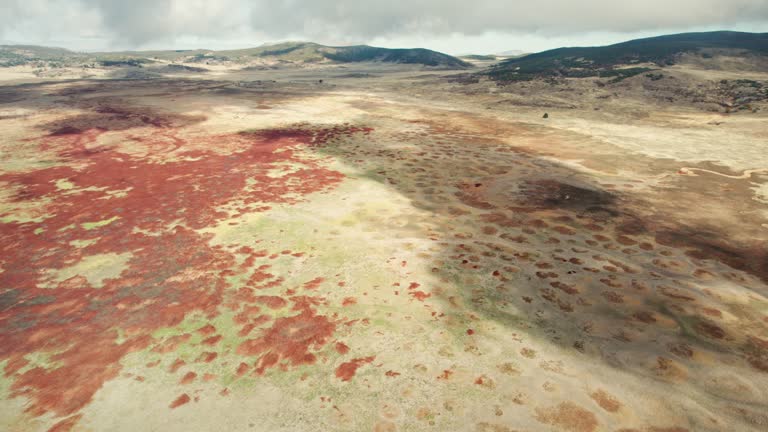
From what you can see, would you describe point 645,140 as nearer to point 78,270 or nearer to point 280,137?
point 280,137

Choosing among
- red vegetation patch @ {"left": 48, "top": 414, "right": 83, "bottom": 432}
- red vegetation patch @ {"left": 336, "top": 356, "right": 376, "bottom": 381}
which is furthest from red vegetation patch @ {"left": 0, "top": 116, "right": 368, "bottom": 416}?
red vegetation patch @ {"left": 336, "top": 356, "right": 376, "bottom": 381}

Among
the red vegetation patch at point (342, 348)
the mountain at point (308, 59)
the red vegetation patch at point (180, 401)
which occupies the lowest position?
the red vegetation patch at point (180, 401)

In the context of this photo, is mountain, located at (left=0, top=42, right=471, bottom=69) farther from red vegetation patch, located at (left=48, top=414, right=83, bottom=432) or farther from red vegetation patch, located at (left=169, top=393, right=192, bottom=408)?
red vegetation patch, located at (left=48, top=414, right=83, bottom=432)

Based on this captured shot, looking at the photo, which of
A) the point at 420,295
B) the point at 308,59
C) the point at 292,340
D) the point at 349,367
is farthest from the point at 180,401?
the point at 308,59

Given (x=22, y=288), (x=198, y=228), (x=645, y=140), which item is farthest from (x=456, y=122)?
(x=22, y=288)

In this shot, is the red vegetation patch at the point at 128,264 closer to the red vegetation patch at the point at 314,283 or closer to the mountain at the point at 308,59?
the red vegetation patch at the point at 314,283

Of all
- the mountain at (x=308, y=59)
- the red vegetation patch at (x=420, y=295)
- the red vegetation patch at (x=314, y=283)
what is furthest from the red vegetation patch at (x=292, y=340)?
the mountain at (x=308, y=59)
